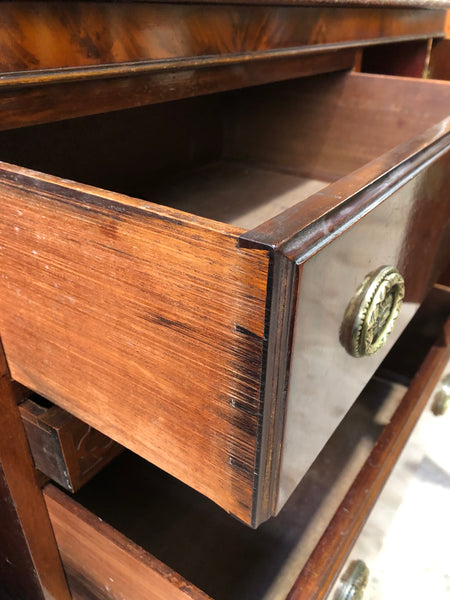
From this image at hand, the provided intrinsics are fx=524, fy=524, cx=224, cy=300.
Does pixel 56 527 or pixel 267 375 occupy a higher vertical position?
pixel 267 375

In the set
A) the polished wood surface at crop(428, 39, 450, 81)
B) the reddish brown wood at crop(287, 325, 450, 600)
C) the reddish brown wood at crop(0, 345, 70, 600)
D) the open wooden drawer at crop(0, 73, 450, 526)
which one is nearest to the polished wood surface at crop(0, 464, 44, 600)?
the reddish brown wood at crop(0, 345, 70, 600)

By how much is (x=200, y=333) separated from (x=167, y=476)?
439 mm

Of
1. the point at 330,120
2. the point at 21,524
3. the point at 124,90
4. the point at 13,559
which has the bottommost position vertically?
the point at 13,559

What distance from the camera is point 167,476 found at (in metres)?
0.67

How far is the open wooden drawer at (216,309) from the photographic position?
0.26 m

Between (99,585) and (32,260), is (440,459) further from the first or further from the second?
(32,260)

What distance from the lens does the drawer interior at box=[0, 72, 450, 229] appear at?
0.67 meters

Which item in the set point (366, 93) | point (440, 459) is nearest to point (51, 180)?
point (366, 93)

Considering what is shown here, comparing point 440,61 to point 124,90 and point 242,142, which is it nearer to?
point 242,142

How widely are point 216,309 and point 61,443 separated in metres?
0.27

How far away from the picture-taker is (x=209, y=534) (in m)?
0.61

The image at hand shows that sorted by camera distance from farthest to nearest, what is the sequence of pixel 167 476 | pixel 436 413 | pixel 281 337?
1. pixel 436 413
2. pixel 167 476
3. pixel 281 337

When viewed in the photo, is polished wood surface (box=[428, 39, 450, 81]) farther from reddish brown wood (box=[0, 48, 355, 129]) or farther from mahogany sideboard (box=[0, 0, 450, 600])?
reddish brown wood (box=[0, 48, 355, 129])

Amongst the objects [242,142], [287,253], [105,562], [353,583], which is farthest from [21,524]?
[242,142]
